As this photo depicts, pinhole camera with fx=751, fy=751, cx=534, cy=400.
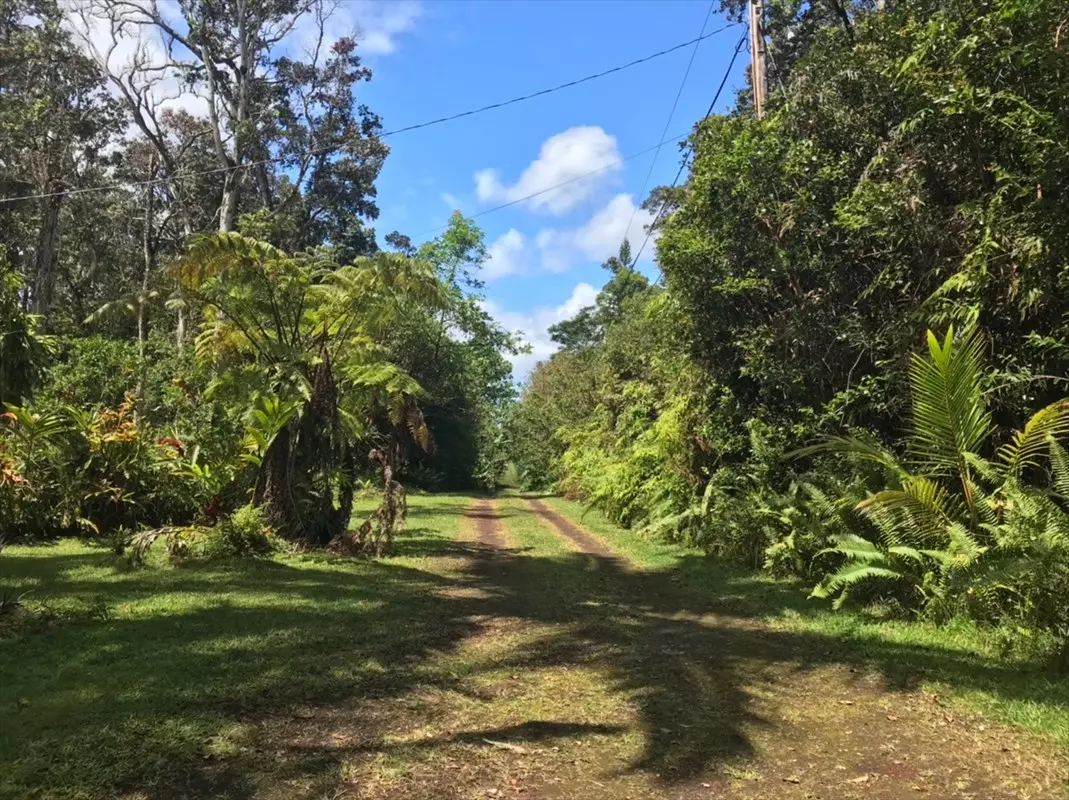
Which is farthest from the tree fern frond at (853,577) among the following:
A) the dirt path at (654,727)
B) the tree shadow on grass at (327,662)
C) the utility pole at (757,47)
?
the utility pole at (757,47)

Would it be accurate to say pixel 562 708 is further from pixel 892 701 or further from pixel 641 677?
pixel 892 701

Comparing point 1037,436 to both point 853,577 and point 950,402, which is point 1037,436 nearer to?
point 950,402

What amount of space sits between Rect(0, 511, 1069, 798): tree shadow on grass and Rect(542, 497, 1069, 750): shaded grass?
3 centimetres

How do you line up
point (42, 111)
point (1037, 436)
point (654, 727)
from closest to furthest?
1. point (654, 727)
2. point (1037, 436)
3. point (42, 111)

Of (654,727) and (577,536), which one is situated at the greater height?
(577,536)

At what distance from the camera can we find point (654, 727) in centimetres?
446

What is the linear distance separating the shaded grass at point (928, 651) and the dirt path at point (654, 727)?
0.18 m

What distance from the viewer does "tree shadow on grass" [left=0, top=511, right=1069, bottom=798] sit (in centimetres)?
386

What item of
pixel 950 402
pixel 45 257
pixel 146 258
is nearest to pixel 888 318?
pixel 950 402

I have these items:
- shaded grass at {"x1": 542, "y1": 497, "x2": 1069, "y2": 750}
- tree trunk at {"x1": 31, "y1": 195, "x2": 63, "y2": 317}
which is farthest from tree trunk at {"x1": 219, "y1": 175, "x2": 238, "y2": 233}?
shaded grass at {"x1": 542, "y1": 497, "x2": 1069, "y2": 750}

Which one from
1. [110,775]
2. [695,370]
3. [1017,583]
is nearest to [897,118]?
[695,370]

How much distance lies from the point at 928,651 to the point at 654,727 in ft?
9.49

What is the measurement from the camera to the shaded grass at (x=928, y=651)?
4727 millimetres

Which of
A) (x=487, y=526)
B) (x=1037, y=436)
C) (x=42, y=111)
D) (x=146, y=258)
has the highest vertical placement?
(x=42, y=111)
